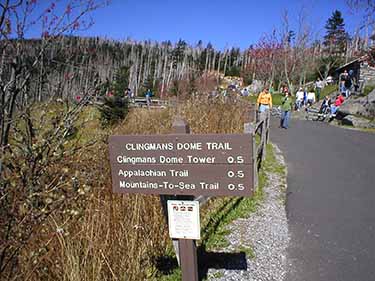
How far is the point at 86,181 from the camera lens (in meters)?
3.69

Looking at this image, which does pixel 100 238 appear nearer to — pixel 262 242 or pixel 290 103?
pixel 262 242

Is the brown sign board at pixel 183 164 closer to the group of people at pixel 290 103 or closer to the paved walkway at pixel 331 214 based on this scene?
the paved walkway at pixel 331 214

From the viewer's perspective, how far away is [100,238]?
10.9ft

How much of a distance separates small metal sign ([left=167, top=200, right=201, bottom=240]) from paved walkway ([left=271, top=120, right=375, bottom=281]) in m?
1.32

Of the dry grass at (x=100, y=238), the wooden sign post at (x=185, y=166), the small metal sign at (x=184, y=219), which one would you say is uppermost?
the wooden sign post at (x=185, y=166)

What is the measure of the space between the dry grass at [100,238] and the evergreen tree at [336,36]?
5476cm

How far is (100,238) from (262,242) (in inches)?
75.3

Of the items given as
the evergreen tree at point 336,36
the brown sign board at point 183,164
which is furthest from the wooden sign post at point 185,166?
the evergreen tree at point 336,36

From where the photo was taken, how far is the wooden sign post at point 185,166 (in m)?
2.50

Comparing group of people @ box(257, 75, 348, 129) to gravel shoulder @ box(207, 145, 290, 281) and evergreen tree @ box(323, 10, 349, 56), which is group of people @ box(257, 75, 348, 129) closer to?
gravel shoulder @ box(207, 145, 290, 281)

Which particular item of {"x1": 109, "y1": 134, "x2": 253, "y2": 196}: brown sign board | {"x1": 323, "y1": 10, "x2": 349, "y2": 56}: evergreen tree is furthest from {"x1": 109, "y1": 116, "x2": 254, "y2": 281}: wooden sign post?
{"x1": 323, "y1": 10, "x2": 349, "y2": 56}: evergreen tree

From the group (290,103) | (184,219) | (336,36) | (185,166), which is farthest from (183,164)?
(336,36)

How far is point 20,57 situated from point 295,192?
4687 mm

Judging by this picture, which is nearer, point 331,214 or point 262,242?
point 262,242
